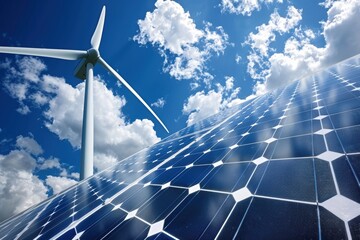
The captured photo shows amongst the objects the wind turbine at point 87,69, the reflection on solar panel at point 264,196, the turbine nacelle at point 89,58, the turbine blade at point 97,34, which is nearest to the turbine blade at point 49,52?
the wind turbine at point 87,69

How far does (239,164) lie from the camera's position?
530cm

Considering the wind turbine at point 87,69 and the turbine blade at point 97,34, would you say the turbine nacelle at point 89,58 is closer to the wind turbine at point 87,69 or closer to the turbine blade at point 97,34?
the wind turbine at point 87,69

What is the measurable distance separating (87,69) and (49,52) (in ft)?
17.2

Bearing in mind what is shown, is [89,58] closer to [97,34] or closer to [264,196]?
[97,34]

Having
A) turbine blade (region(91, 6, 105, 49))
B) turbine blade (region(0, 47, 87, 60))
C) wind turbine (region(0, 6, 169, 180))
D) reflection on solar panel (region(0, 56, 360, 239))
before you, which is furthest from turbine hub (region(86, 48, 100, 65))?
reflection on solar panel (region(0, 56, 360, 239))

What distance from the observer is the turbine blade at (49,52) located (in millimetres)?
19027

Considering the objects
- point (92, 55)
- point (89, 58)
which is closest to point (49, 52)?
point (89, 58)

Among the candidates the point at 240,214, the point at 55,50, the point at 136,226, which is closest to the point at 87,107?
the point at 55,50

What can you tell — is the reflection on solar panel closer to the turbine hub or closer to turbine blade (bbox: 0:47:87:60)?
turbine blade (bbox: 0:47:87:60)

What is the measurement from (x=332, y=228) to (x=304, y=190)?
2.95 ft

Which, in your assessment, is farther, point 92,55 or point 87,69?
point 92,55

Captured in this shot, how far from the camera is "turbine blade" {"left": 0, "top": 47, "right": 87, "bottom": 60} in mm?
19027

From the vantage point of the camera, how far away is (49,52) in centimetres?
2164

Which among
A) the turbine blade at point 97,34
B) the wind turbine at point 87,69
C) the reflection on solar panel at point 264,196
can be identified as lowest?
the reflection on solar panel at point 264,196
